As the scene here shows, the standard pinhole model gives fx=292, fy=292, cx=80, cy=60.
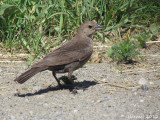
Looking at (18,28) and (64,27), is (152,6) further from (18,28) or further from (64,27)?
(18,28)

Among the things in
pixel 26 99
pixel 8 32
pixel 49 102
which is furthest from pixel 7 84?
pixel 8 32

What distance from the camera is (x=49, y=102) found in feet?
13.9

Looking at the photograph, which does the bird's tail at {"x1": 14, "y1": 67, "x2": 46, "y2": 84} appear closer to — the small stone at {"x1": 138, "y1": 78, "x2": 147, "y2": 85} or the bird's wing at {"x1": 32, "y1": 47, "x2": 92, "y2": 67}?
the bird's wing at {"x1": 32, "y1": 47, "x2": 92, "y2": 67}

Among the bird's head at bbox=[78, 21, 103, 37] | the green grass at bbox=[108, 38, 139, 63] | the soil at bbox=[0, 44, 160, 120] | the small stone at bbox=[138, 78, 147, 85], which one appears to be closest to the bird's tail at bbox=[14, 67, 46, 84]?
the soil at bbox=[0, 44, 160, 120]

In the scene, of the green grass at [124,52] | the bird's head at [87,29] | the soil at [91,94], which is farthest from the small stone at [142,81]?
the bird's head at [87,29]

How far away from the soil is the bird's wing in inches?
19.0

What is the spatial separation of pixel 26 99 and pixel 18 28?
2900 millimetres

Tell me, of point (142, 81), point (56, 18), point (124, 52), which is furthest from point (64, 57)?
point (56, 18)

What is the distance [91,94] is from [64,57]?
2.45ft

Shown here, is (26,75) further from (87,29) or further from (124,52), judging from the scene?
(124,52)

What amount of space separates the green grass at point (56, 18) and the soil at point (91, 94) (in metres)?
0.72

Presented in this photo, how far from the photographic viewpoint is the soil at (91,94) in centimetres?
376

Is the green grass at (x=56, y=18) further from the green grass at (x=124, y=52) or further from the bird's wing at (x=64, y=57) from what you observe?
the bird's wing at (x=64, y=57)

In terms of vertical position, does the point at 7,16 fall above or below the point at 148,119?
above
